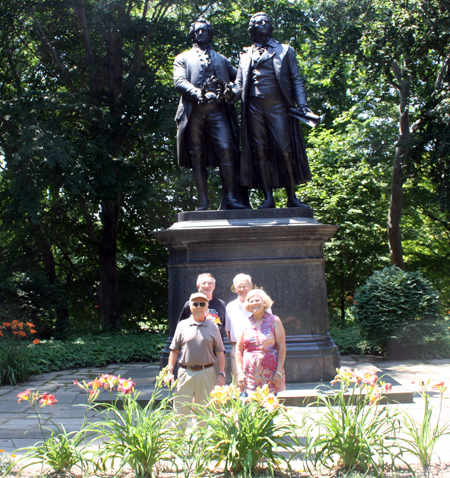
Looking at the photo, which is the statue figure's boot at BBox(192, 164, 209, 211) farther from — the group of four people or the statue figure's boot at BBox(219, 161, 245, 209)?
the group of four people

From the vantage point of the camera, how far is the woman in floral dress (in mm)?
3967

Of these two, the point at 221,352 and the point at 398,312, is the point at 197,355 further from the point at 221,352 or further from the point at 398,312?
the point at 398,312

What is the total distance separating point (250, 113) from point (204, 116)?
0.59 metres

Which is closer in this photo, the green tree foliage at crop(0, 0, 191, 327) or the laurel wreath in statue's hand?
the laurel wreath in statue's hand

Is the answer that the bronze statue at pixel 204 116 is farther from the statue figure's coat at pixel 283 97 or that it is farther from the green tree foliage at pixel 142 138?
the green tree foliage at pixel 142 138

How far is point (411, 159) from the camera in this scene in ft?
52.5

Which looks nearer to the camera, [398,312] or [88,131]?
[398,312]

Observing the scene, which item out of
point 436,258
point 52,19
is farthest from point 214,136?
point 436,258

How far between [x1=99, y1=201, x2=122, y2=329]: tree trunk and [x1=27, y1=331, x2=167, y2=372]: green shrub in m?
5.58

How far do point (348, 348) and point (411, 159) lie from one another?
7.75m

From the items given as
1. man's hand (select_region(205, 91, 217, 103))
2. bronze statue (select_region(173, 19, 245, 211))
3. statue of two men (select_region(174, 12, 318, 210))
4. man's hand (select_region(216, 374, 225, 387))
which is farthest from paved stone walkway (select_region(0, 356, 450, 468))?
man's hand (select_region(205, 91, 217, 103))

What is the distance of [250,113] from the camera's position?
6.94 meters

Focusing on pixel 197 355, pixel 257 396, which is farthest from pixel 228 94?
pixel 257 396

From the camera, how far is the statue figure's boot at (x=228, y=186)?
7.00 meters
